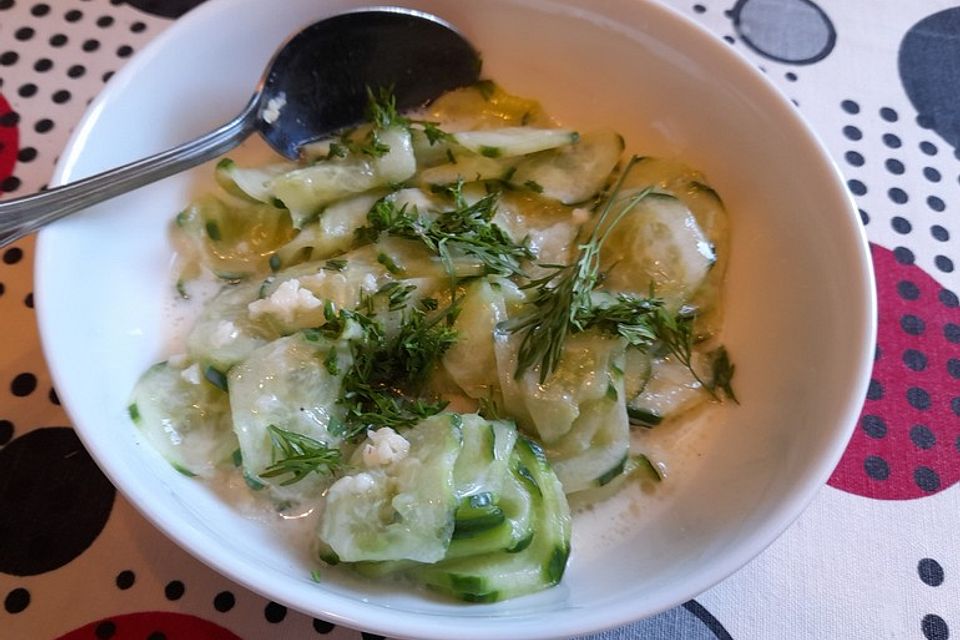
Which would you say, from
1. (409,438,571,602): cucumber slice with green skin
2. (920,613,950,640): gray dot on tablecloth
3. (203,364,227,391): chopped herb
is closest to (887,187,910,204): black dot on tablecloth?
(920,613,950,640): gray dot on tablecloth

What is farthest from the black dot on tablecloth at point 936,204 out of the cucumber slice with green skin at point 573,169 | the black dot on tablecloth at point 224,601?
the black dot on tablecloth at point 224,601

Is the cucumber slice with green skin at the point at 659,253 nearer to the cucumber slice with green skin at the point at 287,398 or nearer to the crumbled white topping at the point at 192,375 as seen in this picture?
the cucumber slice with green skin at the point at 287,398

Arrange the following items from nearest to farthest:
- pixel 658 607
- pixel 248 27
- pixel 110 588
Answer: pixel 658 607, pixel 110 588, pixel 248 27

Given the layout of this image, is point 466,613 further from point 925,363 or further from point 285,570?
point 925,363

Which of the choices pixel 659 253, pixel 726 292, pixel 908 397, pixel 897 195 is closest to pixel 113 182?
pixel 659 253

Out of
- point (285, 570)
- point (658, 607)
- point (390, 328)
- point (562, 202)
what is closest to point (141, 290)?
A: point (390, 328)

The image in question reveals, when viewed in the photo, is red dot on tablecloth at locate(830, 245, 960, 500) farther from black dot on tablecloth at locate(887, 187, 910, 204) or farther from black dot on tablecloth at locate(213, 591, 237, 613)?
black dot on tablecloth at locate(213, 591, 237, 613)
